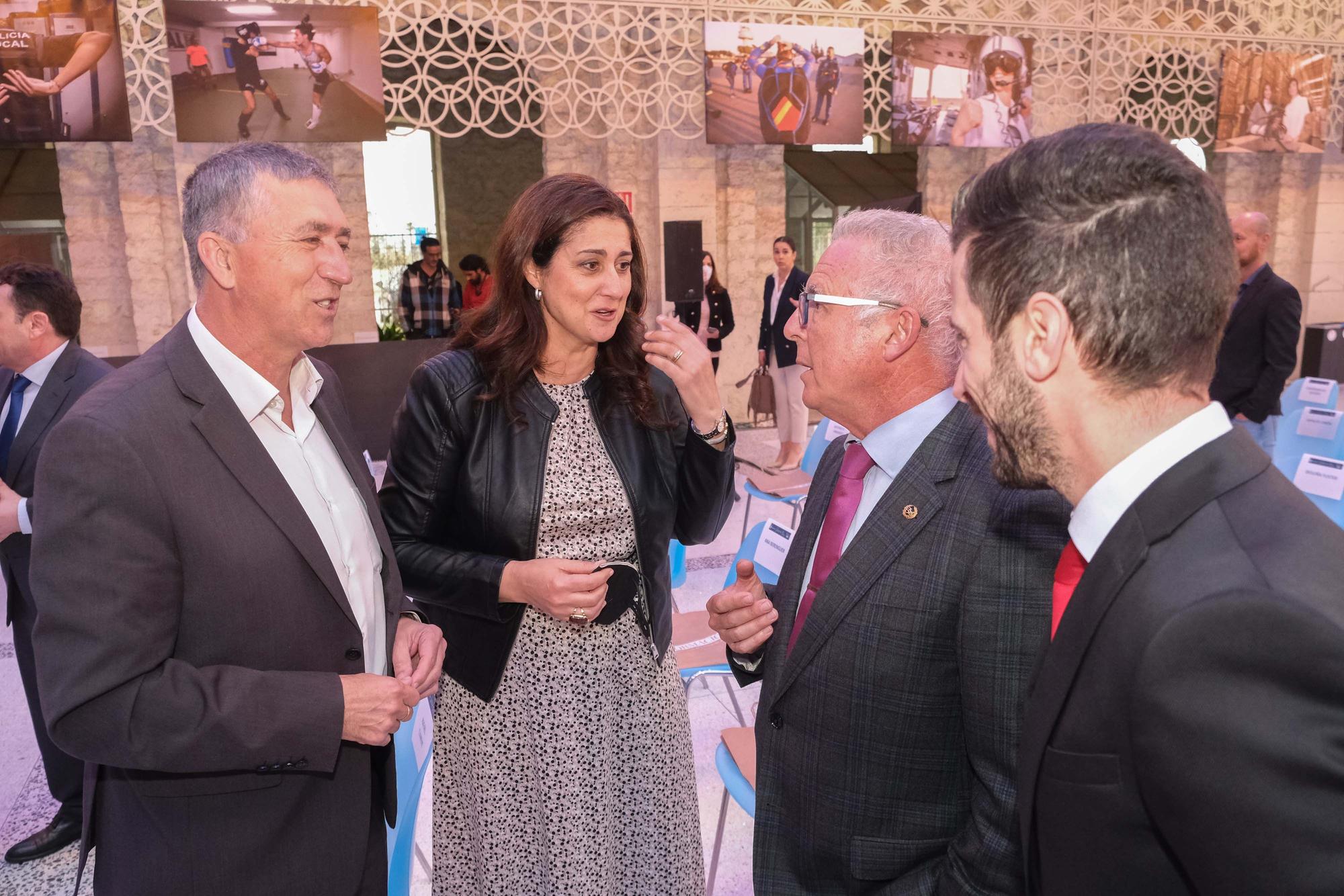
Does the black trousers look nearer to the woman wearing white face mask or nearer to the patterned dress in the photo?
the patterned dress

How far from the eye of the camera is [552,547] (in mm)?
1916

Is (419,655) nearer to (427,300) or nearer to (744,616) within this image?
(744,616)

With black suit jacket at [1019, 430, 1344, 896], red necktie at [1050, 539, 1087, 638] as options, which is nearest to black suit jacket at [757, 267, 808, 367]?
red necktie at [1050, 539, 1087, 638]

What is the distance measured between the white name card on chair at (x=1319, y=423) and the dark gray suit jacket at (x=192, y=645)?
472 cm

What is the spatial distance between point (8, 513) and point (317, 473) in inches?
68.0

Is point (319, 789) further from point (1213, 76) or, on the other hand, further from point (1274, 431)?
point (1213, 76)

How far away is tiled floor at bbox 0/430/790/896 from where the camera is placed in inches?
108

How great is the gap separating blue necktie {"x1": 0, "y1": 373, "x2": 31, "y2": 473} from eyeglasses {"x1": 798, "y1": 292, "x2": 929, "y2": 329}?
9.04 ft

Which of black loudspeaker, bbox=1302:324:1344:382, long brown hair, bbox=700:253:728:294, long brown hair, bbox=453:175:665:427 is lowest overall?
black loudspeaker, bbox=1302:324:1344:382

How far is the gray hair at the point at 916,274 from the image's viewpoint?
1.47 metres

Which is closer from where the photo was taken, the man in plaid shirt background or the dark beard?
the dark beard

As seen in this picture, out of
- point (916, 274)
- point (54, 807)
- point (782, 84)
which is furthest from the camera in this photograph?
point (782, 84)

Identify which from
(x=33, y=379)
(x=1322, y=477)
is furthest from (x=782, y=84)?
(x=33, y=379)

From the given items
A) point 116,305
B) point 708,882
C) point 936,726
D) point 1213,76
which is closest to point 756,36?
point 1213,76
